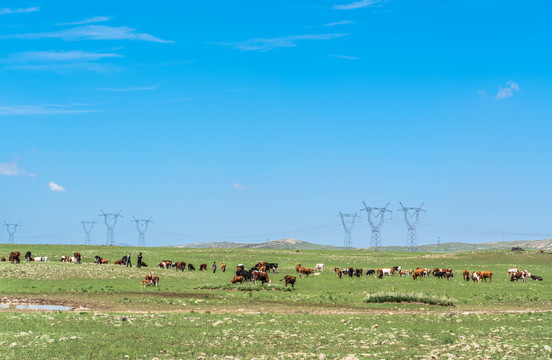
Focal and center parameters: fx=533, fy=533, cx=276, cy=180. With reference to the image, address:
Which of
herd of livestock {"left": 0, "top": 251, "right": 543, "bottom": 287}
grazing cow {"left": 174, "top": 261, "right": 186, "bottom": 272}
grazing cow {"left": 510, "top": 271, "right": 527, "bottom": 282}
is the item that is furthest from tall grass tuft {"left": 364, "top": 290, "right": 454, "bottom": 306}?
grazing cow {"left": 174, "top": 261, "right": 186, "bottom": 272}

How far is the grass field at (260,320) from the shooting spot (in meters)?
20.8

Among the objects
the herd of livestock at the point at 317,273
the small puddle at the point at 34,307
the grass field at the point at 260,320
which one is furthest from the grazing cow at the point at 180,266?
the small puddle at the point at 34,307

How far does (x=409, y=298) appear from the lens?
40.6 m

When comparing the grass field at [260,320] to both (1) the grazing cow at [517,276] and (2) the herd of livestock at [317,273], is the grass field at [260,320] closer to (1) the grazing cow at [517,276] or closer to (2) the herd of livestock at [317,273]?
(2) the herd of livestock at [317,273]

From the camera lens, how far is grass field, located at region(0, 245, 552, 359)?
2075cm

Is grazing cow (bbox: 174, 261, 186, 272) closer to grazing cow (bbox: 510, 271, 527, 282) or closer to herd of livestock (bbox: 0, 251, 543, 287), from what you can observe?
herd of livestock (bbox: 0, 251, 543, 287)

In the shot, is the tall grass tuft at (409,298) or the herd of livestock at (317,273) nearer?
the tall grass tuft at (409,298)

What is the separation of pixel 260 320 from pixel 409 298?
1582 centimetres

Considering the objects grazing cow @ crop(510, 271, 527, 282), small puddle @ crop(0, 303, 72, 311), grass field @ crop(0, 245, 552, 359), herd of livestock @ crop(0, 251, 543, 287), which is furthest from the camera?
grazing cow @ crop(510, 271, 527, 282)

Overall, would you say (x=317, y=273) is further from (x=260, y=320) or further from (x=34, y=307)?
(x=260, y=320)

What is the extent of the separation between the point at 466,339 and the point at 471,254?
9366 centimetres

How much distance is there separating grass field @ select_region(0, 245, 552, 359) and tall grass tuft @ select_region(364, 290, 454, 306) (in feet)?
0.55

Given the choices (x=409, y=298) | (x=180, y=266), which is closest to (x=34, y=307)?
(x=409, y=298)

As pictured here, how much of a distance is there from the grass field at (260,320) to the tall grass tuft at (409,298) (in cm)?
17
